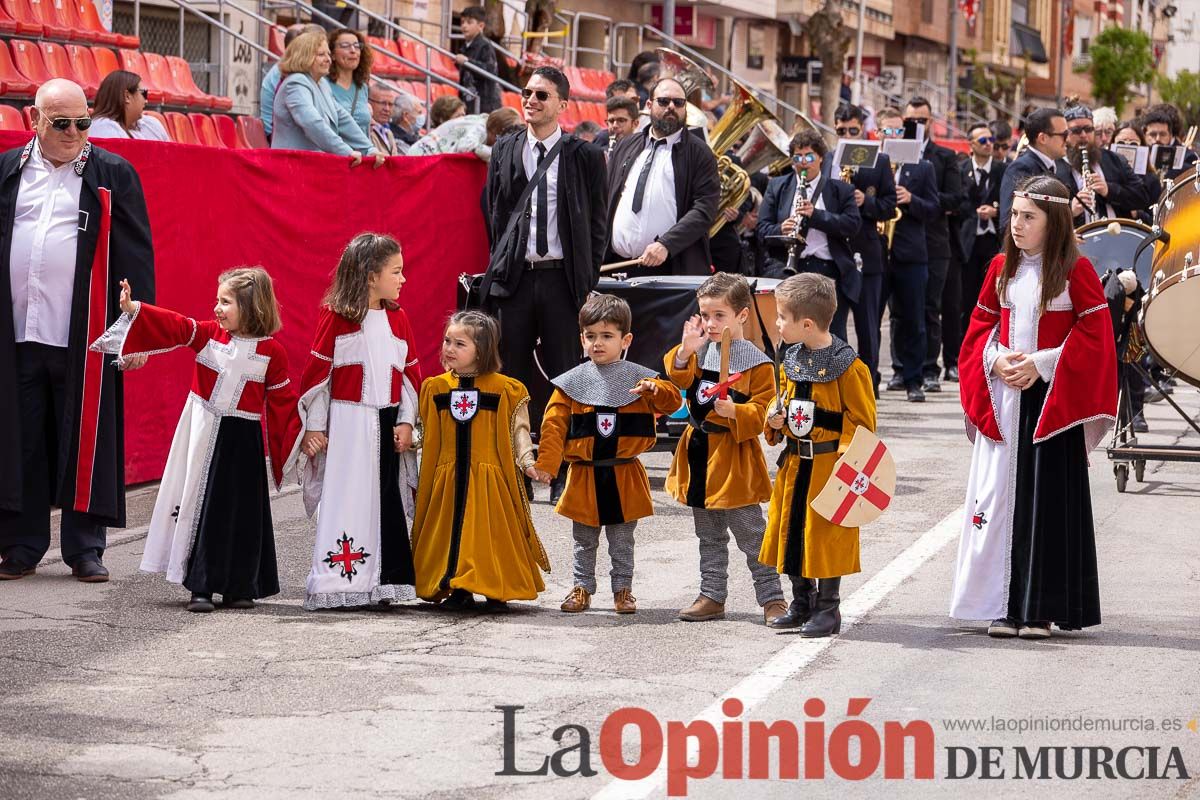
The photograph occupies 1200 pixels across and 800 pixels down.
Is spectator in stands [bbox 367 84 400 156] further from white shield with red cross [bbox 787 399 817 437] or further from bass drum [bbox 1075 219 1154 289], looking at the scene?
white shield with red cross [bbox 787 399 817 437]

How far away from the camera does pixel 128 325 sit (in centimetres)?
759

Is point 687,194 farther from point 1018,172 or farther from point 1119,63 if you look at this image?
point 1119,63

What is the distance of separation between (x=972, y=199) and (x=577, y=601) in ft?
32.7

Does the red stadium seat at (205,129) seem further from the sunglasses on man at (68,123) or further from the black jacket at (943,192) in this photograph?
the sunglasses on man at (68,123)

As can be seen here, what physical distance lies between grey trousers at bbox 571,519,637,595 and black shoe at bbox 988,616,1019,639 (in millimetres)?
1409

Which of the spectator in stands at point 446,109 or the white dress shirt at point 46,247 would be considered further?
the spectator in stands at point 446,109

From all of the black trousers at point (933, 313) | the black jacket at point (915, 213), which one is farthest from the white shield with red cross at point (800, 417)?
the black trousers at point (933, 313)

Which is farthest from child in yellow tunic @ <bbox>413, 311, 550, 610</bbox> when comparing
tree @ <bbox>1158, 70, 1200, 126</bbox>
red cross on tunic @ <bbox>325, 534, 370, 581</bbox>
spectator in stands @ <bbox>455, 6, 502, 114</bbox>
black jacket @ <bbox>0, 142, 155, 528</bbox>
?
tree @ <bbox>1158, 70, 1200, 126</bbox>

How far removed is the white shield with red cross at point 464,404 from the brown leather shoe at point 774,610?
4.52 feet

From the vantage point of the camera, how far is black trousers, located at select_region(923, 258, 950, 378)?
16.2 m

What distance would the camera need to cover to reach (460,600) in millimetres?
7656

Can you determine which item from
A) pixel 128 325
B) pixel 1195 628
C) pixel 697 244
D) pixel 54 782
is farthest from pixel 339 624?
pixel 697 244

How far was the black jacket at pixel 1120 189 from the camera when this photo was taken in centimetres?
1436

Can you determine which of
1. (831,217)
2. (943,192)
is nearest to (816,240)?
(831,217)
